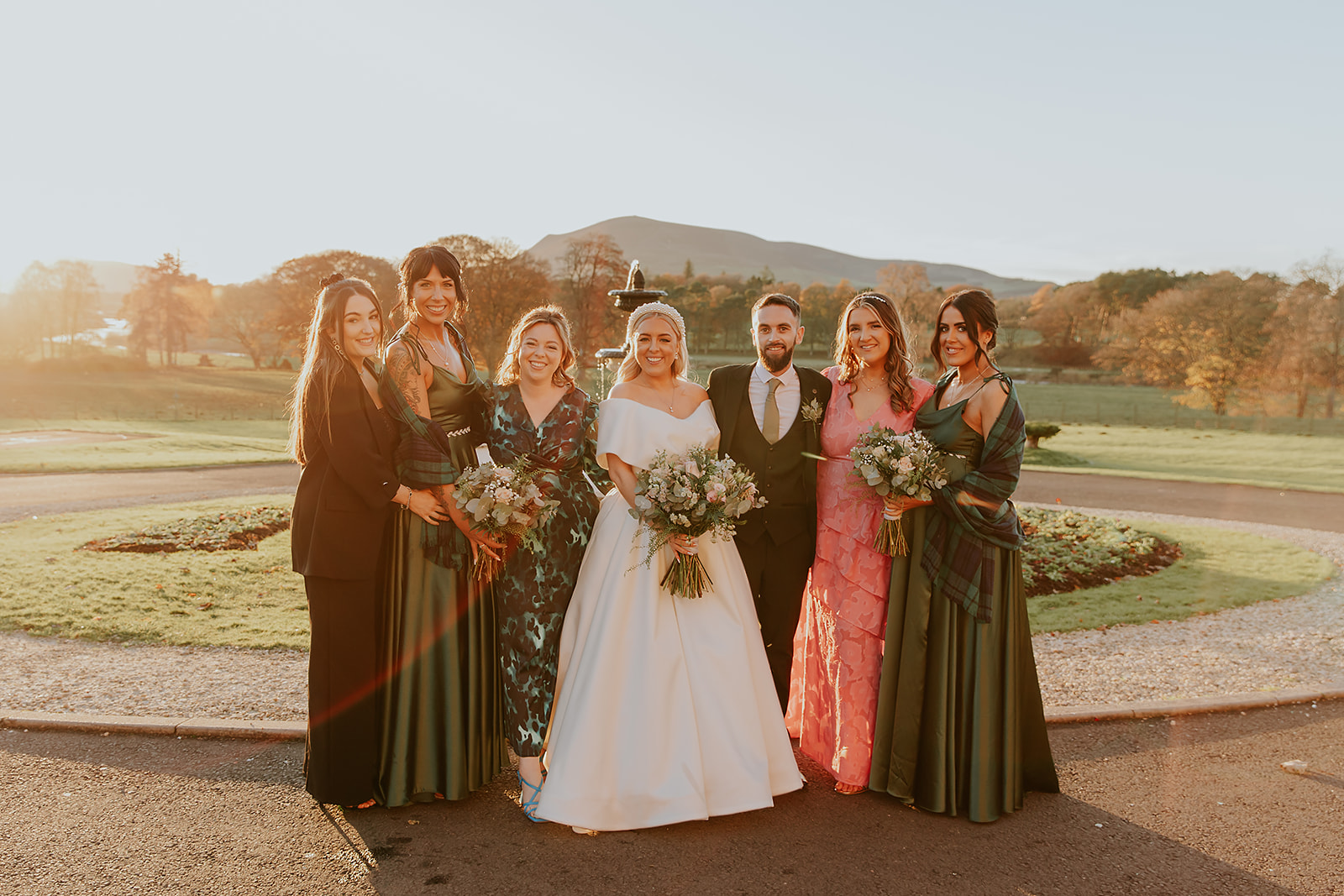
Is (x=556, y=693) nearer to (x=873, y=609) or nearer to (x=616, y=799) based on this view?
(x=616, y=799)

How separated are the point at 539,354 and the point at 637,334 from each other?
1.92ft

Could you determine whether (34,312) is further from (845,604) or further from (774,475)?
(845,604)

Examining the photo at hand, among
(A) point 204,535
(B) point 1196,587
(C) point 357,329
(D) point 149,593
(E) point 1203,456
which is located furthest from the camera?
(E) point 1203,456

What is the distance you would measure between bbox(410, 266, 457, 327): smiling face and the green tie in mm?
2077

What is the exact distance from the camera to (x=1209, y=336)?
4759cm

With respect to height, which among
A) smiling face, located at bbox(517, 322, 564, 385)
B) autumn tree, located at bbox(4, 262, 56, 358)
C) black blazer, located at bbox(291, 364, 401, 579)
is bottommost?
black blazer, located at bbox(291, 364, 401, 579)

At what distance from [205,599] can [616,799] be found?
21.5 feet

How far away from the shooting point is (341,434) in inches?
164

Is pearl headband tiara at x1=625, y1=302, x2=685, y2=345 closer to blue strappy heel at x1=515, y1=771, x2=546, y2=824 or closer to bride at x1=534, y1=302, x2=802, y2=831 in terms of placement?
bride at x1=534, y1=302, x2=802, y2=831

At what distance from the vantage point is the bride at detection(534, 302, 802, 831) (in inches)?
164

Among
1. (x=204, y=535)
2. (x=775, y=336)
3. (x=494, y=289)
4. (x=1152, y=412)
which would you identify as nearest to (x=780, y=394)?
(x=775, y=336)

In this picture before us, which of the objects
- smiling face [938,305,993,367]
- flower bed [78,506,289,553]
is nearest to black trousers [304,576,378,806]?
smiling face [938,305,993,367]

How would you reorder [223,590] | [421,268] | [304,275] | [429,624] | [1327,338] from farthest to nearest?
[304,275] < [1327,338] < [223,590] < [421,268] < [429,624]

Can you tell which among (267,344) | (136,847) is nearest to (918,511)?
(136,847)
